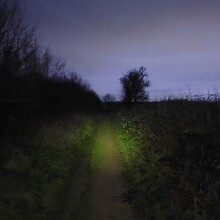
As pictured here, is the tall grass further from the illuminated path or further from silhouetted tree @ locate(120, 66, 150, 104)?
silhouetted tree @ locate(120, 66, 150, 104)

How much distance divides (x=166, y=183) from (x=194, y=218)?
98.7 inches

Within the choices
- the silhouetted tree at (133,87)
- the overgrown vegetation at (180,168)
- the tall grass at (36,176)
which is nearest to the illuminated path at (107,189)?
the overgrown vegetation at (180,168)

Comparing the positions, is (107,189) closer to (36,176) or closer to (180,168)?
(36,176)

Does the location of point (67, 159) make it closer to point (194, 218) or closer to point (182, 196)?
point (182, 196)

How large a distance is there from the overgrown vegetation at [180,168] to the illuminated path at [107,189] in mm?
358

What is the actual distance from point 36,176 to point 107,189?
83.5 inches

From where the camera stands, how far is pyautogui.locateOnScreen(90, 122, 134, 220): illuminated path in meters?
10.7

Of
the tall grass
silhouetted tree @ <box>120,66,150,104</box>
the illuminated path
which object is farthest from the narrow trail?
silhouetted tree @ <box>120,66,150,104</box>

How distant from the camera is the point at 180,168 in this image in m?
11.9

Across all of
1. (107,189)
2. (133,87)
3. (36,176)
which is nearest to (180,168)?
(107,189)

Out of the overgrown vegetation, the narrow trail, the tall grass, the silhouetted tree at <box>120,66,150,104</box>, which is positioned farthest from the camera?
the silhouetted tree at <box>120,66,150,104</box>

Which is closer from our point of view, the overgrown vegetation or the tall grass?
the overgrown vegetation

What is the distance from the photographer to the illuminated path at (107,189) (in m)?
10.7

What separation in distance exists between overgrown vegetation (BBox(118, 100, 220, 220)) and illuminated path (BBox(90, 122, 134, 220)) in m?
0.36
